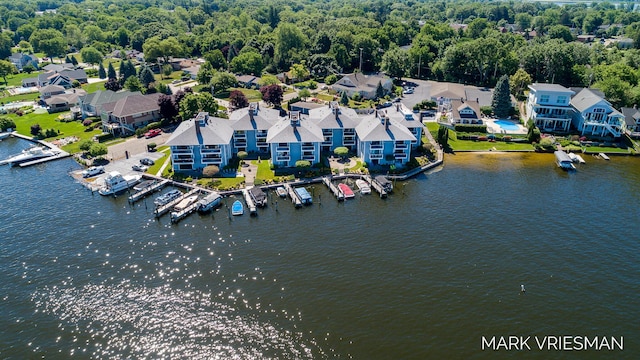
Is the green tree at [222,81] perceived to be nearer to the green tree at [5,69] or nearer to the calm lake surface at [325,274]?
the calm lake surface at [325,274]

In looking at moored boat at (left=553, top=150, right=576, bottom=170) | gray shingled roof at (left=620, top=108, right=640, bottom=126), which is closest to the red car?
moored boat at (left=553, top=150, right=576, bottom=170)

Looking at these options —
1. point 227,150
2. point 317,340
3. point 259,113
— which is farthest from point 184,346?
point 259,113

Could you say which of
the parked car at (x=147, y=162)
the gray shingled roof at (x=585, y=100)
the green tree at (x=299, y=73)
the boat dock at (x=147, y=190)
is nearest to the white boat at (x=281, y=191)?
the boat dock at (x=147, y=190)

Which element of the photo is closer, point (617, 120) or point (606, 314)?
point (606, 314)

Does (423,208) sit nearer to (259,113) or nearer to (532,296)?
(532,296)

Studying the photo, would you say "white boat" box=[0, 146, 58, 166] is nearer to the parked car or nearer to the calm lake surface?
the calm lake surface

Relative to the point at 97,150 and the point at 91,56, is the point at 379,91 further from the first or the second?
the point at 91,56
